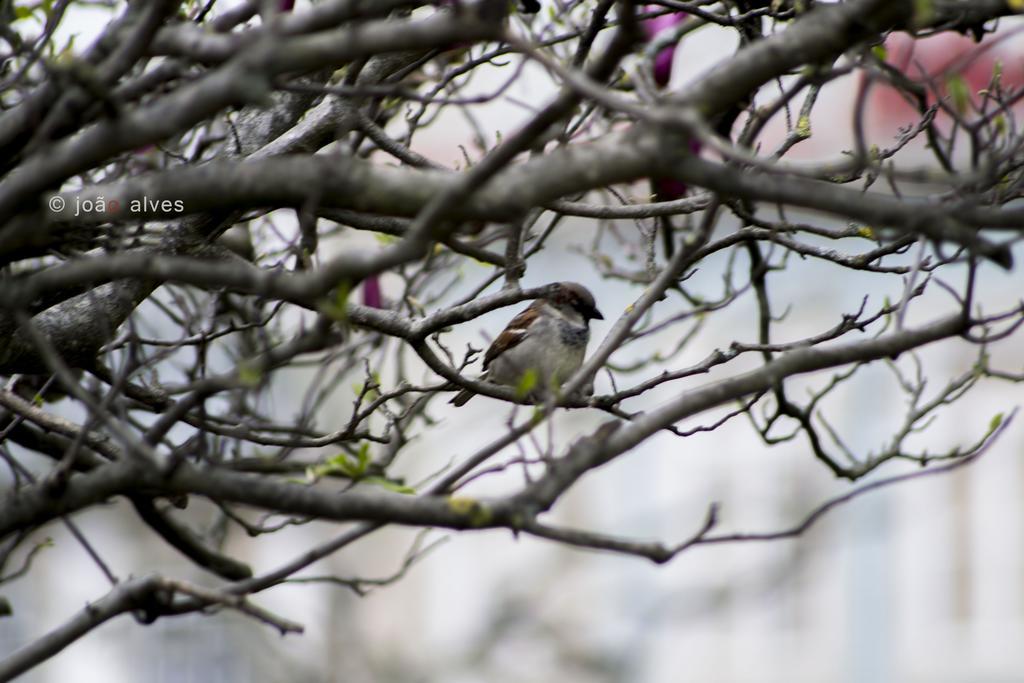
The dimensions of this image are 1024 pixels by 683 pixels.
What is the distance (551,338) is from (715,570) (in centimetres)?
394

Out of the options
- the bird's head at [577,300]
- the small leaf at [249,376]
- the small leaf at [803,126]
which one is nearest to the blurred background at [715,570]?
the bird's head at [577,300]

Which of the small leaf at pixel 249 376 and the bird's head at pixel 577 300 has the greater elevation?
the bird's head at pixel 577 300

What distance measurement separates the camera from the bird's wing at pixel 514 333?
456 cm

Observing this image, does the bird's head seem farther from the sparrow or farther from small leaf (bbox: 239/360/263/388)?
small leaf (bbox: 239/360/263/388)

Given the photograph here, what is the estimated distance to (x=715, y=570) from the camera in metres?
7.89

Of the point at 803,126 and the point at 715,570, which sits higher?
the point at 715,570

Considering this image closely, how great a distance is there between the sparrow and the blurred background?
2.64m

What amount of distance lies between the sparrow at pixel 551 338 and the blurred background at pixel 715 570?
264cm

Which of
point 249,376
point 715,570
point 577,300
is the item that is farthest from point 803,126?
point 715,570

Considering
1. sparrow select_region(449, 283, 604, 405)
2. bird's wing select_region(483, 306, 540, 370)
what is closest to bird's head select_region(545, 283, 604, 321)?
sparrow select_region(449, 283, 604, 405)

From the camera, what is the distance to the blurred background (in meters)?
7.51

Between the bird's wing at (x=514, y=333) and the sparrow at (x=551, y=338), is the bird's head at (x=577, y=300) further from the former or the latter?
the bird's wing at (x=514, y=333)

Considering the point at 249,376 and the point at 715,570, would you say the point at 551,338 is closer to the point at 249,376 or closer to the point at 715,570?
the point at 249,376

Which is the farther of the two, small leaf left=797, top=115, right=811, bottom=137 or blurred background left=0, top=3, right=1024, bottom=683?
blurred background left=0, top=3, right=1024, bottom=683
